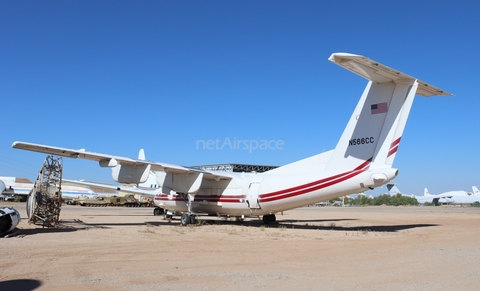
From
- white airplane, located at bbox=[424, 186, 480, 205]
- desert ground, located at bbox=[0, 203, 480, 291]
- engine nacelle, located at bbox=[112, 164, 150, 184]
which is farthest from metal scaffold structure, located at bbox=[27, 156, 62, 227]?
white airplane, located at bbox=[424, 186, 480, 205]

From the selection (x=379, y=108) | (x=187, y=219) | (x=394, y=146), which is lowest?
(x=187, y=219)

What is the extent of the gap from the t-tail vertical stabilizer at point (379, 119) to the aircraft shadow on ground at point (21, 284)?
10.2 m

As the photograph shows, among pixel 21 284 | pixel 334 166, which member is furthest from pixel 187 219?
pixel 21 284

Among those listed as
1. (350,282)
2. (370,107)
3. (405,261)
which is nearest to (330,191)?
(370,107)

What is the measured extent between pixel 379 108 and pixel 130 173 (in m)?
10.3

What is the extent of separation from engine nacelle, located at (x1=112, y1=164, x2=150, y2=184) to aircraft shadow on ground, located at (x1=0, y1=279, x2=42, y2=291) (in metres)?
10.9

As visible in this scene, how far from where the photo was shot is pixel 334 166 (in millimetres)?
14734

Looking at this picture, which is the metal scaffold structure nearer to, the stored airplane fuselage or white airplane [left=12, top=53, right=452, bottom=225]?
white airplane [left=12, top=53, right=452, bottom=225]

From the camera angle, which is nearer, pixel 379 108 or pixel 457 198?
pixel 379 108

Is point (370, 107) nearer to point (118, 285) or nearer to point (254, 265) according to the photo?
point (254, 265)

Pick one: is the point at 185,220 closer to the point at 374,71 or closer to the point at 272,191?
the point at 272,191

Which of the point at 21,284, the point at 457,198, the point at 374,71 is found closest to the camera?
the point at 21,284

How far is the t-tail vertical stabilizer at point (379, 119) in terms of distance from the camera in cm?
1330

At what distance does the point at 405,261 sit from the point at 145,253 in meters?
5.65
